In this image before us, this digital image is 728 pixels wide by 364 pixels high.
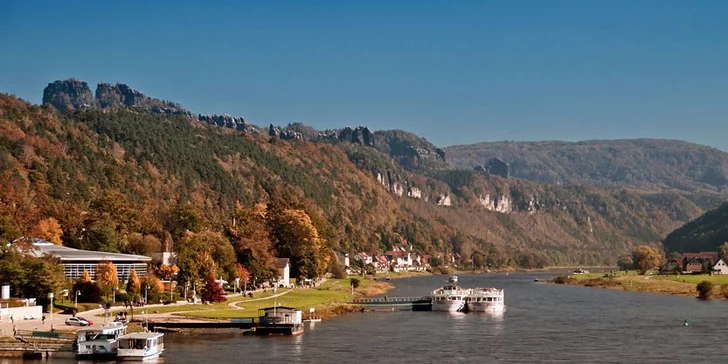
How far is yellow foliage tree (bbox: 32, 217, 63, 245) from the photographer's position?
145m

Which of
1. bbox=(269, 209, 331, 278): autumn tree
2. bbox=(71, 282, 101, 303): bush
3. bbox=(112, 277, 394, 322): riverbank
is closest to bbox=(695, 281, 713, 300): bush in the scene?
bbox=(112, 277, 394, 322): riverbank

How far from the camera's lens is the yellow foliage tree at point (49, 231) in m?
145

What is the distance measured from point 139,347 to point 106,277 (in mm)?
36125

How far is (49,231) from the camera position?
148 metres

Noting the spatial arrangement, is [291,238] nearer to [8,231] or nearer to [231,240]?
[231,240]

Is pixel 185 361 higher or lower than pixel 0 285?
lower

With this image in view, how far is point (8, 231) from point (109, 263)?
13.2 meters

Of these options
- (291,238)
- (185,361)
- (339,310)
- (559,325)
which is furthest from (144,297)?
(291,238)

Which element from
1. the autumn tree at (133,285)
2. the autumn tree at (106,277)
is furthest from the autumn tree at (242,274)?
the autumn tree at (106,277)

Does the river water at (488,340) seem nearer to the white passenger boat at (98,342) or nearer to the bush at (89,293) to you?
the white passenger boat at (98,342)

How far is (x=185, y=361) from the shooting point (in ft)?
295

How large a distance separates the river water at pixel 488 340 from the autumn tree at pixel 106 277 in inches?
849

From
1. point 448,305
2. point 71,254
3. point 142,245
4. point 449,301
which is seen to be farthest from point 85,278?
point 449,301

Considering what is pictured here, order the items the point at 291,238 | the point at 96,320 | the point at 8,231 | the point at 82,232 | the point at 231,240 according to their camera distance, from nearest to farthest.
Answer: the point at 96,320, the point at 8,231, the point at 82,232, the point at 231,240, the point at 291,238
